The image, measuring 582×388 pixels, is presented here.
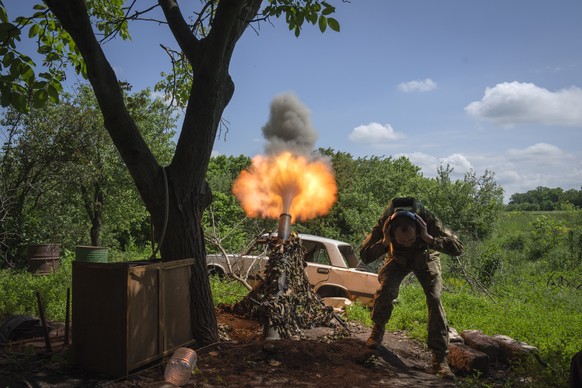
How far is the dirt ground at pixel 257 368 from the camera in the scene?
4113 mm

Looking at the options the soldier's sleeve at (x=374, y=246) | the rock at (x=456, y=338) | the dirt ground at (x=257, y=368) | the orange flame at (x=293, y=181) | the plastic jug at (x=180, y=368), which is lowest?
the rock at (x=456, y=338)

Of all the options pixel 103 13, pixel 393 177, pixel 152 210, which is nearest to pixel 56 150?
pixel 103 13

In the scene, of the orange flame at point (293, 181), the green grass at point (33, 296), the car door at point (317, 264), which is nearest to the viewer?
the green grass at point (33, 296)

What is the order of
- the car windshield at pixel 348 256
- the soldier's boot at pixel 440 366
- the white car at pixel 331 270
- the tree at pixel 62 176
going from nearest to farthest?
1. the soldier's boot at pixel 440 366
2. the white car at pixel 331 270
3. the car windshield at pixel 348 256
4. the tree at pixel 62 176

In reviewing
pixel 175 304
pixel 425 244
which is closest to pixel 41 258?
pixel 175 304

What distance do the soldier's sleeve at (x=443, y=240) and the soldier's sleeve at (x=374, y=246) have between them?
64cm

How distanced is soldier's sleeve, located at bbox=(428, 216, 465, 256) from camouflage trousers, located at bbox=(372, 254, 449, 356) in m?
0.22

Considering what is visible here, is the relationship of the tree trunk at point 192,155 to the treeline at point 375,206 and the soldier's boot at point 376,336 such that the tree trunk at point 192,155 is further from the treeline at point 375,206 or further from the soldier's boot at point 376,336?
the treeline at point 375,206

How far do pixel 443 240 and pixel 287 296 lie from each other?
241 cm

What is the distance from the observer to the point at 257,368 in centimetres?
454

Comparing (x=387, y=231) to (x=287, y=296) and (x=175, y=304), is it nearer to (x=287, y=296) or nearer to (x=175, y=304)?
(x=287, y=296)

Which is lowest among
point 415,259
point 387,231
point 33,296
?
point 33,296

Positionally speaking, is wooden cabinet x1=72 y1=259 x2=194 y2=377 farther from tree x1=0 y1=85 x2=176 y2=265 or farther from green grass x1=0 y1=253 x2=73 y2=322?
tree x1=0 y1=85 x2=176 y2=265

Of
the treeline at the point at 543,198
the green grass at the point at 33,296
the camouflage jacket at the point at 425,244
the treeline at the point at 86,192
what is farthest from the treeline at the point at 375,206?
the treeline at the point at 543,198
